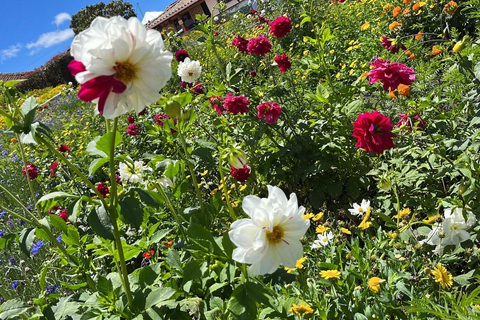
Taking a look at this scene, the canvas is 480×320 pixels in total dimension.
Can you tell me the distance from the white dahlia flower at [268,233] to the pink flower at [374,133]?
2.56 feet

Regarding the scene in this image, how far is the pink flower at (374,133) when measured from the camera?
1479mm

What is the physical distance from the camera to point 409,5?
396 cm

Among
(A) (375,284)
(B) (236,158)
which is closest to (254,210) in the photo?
(B) (236,158)

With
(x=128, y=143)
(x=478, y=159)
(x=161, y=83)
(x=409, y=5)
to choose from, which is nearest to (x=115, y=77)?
(x=161, y=83)

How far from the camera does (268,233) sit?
0.82 metres

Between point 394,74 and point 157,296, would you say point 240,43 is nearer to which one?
point 394,74

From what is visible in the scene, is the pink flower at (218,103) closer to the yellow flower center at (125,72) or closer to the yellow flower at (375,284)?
the yellow flower at (375,284)

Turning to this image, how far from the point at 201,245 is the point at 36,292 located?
1.99 meters

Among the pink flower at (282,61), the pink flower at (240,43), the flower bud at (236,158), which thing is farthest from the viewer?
the pink flower at (240,43)

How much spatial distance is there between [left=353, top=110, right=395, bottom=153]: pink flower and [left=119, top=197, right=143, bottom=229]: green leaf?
941 mm

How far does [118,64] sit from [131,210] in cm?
37

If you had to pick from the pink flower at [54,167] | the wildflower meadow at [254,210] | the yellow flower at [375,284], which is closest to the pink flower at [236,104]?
the wildflower meadow at [254,210]

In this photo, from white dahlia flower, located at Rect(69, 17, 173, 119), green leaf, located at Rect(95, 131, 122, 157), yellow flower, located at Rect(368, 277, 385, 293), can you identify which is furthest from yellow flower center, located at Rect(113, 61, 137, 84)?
yellow flower, located at Rect(368, 277, 385, 293)

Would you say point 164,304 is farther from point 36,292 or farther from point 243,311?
point 36,292
